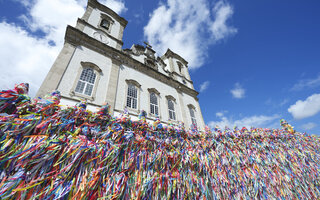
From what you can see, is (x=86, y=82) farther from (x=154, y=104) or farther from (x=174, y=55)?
(x=174, y=55)

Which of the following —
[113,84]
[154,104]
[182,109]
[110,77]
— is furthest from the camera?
[182,109]

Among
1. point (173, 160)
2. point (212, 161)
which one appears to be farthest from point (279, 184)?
point (173, 160)

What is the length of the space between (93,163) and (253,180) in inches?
189

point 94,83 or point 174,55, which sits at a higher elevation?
point 174,55

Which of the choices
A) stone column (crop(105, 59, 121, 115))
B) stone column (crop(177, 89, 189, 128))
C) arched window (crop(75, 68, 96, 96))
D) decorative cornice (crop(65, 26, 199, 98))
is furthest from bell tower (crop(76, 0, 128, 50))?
stone column (crop(177, 89, 189, 128))

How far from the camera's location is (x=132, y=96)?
324 inches

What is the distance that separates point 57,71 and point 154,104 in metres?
6.38

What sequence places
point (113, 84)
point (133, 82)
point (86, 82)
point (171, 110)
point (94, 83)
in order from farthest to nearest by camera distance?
point (171, 110) → point (133, 82) → point (113, 84) → point (94, 83) → point (86, 82)

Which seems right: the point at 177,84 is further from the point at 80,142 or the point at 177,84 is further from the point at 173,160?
the point at 80,142

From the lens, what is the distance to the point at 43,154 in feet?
5.42

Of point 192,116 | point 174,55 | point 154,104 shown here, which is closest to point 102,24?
point 154,104

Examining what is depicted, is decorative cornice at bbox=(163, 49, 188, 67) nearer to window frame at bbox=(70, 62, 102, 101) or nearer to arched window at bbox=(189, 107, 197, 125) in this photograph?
arched window at bbox=(189, 107, 197, 125)

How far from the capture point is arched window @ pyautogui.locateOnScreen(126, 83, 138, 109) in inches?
309

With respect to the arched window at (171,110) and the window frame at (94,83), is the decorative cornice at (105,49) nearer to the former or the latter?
the window frame at (94,83)
